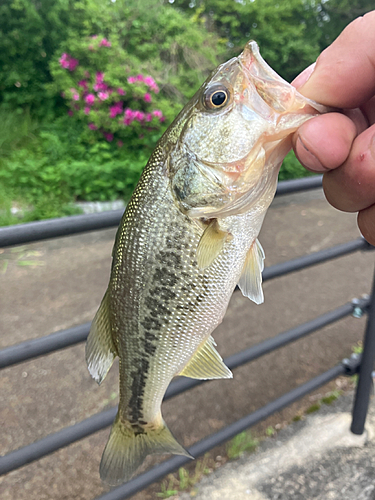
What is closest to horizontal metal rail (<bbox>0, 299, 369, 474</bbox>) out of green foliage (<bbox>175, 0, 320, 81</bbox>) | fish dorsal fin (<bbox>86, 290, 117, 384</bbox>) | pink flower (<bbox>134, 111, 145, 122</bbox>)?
fish dorsal fin (<bbox>86, 290, 117, 384</bbox>)

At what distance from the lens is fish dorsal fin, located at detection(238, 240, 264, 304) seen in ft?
3.13

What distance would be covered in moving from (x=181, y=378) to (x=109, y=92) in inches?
Answer: 224

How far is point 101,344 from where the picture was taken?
3.23 ft

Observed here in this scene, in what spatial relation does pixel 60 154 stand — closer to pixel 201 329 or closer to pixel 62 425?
pixel 62 425

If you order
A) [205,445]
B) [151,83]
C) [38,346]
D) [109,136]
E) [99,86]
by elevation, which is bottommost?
[205,445]

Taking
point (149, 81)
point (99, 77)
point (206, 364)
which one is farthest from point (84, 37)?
point (206, 364)

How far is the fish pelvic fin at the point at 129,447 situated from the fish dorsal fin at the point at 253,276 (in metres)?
0.43

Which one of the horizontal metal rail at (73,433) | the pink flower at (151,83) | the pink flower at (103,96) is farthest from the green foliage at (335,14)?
the horizontal metal rail at (73,433)

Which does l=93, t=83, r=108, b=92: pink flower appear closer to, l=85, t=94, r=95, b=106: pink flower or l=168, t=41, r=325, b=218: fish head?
l=85, t=94, r=95, b=106: pink flower

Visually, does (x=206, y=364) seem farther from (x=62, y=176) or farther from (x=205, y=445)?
(x=62, y=176)

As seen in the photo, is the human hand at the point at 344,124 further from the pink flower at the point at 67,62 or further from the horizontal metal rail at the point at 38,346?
the pink flower at the point at 67,62

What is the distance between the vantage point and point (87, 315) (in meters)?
3.55

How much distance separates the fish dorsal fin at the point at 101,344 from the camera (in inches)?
37.9

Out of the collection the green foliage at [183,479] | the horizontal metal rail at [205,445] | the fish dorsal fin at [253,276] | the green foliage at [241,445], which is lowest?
the green foliage at [183,479]
